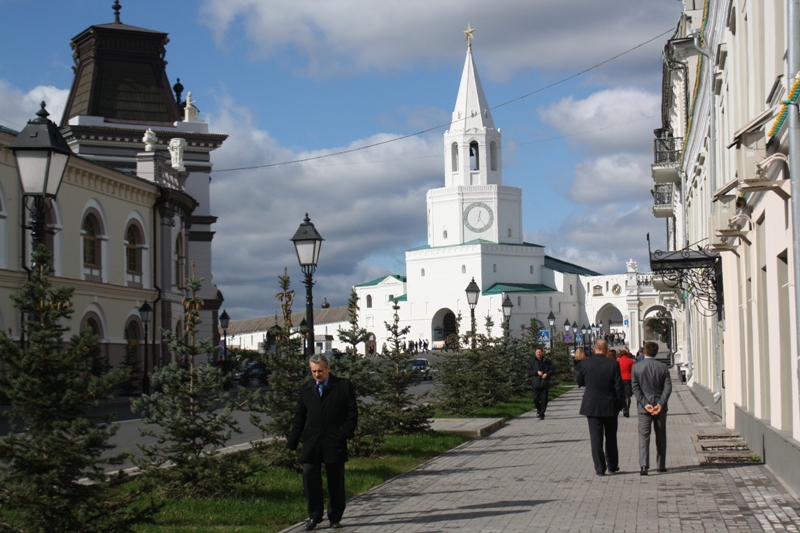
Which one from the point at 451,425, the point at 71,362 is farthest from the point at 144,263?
the point at 71,362

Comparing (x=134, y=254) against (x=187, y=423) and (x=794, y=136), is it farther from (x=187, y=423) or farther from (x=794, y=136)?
(x=794, y=136)

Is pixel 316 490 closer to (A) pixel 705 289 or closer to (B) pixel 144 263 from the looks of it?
(A) pixel 705 289

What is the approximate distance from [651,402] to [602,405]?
2.08 feet

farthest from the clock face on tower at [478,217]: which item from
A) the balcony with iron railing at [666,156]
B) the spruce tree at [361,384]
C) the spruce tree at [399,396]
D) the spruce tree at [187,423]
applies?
the spruce tree at [187,423]

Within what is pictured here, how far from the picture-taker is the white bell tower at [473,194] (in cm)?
12169

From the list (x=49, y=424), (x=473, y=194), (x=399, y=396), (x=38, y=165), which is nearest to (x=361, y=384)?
(x=399, y=396)

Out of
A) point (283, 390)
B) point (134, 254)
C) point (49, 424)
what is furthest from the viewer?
point (134, 254)

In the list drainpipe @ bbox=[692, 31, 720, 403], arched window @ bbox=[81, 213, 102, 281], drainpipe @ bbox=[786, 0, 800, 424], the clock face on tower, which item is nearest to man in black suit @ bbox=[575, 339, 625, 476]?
drainpipe @ bbox=[786, 0, 800, 424]

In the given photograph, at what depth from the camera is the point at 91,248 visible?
37.3m

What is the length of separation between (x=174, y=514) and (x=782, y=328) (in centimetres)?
708

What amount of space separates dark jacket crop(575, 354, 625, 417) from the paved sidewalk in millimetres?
843

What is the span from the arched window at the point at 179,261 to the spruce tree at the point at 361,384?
2933 cm

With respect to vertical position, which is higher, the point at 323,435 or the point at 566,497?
the point at 323,435

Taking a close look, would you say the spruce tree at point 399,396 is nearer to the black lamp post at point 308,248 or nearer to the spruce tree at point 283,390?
the black lamp post at point 308,248
